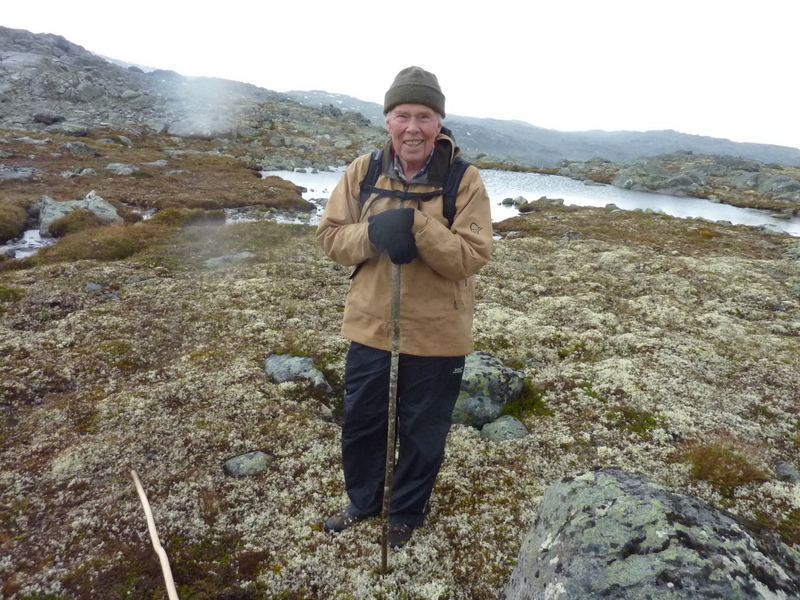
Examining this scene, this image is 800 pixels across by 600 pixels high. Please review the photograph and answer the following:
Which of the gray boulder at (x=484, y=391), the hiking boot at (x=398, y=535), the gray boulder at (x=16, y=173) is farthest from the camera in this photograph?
the gray boulder at (x=16, y=173)

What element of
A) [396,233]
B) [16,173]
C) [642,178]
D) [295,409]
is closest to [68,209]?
[16,173]

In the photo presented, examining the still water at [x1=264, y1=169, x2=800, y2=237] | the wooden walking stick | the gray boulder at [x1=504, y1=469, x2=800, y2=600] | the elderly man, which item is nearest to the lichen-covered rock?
the elderly man

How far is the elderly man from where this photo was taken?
16.5 feet

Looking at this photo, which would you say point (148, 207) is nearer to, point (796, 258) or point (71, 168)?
point (71, 168)

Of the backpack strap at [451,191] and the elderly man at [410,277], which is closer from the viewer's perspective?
the elderly man at [410,277]

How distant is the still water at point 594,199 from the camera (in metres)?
51.9

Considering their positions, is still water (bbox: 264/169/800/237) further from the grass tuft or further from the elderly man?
the elderly man

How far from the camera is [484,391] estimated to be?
408 inches

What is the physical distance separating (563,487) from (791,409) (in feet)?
30.7

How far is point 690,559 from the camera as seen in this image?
3807 millimetres

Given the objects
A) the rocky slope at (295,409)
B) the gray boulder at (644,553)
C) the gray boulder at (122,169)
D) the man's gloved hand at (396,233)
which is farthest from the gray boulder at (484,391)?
the gray boulder at (122,169)

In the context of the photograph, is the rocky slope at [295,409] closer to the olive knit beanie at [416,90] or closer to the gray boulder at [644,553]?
the gray boulder at [644,553]

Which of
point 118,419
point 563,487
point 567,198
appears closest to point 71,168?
point 118,419

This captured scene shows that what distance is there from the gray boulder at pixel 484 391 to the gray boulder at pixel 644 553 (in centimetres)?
493
